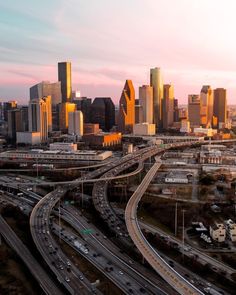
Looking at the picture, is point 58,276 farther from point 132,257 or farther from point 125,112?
point 125,112

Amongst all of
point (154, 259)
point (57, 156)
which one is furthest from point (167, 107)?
point (154, 259)

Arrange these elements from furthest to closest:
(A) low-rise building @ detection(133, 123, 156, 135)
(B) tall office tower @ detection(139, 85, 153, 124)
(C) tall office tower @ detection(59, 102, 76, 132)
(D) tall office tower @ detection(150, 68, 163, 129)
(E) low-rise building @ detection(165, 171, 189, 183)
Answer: (D) tall office tower @ detection(150, 68, 163, 129) → (B) tall office tower @ detection(139, 85, 153, 124) → (C) tall office tower @ detection(59, 102, 76, 132) → (A) low-rise building @ detection(133, 123, 156, 135) → (E) low-rise building @ detection(165, 171, 189, 183)

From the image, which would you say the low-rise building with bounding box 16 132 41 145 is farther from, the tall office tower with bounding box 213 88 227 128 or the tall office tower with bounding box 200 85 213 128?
the tall office tower with bounding box 213 88 227 128

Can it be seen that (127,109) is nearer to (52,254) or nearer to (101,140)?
(101,140)

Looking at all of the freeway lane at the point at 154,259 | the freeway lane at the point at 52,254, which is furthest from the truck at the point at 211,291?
the freeway lane at the point at 52,254

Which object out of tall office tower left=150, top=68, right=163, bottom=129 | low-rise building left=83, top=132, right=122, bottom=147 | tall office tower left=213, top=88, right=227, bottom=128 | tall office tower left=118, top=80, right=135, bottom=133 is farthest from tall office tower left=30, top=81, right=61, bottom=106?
tall office tower left=213, top=88, right=227, bottom=128

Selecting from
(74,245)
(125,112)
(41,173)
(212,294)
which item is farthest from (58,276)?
(125,112)
